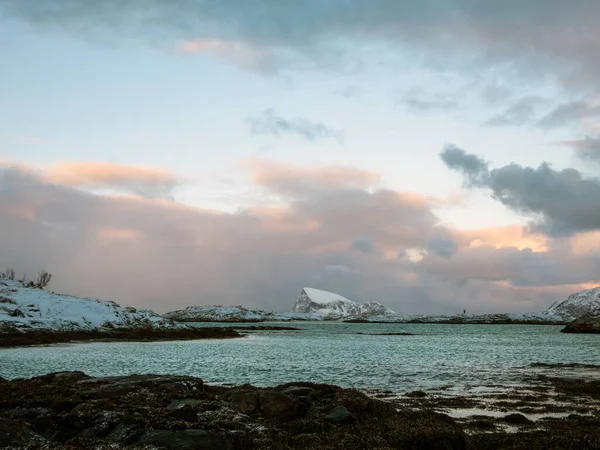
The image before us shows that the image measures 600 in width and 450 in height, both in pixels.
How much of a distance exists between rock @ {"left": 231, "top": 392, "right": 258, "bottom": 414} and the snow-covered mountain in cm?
6971

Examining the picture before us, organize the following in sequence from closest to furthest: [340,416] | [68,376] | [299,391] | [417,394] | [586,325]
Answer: [340,416], [299,391], [68,376], [417,394], [586,325]

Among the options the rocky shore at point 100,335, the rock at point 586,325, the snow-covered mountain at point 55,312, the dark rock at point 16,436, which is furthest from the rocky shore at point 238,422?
the rock at point 586,325

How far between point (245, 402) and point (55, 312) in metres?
82.1

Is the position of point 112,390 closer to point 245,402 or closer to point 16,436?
point 245,402

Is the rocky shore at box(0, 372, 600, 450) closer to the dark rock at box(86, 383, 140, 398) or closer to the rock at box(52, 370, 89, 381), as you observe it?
the dark rock at box(86, 383, 140, 398)

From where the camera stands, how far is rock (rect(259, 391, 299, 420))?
19.7 m

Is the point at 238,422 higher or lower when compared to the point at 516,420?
higher

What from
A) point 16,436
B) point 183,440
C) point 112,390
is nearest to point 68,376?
point 112,390

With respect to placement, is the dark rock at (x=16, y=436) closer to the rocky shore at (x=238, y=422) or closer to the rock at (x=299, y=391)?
the rocky shore at (x=238, y=422)

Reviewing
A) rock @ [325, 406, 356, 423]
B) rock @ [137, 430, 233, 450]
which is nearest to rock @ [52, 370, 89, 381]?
rock @ [325, 406, 356, 423]

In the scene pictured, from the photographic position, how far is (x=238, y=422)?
1652cm

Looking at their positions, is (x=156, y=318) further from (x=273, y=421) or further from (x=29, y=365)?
(x=273, y=421)

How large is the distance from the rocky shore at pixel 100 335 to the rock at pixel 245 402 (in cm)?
5926

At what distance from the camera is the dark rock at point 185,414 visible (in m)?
17.2
